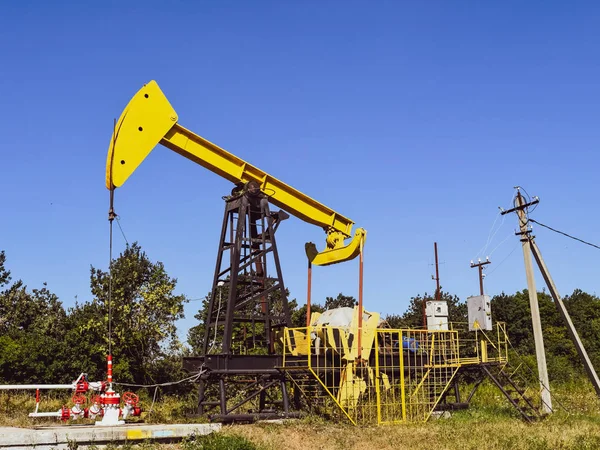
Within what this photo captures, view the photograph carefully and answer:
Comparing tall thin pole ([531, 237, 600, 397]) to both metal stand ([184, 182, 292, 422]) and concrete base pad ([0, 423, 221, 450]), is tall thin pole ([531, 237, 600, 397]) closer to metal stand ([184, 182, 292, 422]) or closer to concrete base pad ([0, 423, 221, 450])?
metal stand ([184, 182, 292, 422])

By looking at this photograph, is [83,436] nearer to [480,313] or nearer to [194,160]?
[194,160]

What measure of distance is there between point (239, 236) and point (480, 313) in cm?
675

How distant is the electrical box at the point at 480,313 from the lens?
667 inches

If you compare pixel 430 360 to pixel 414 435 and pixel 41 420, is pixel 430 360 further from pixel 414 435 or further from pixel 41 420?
pixel 41 420

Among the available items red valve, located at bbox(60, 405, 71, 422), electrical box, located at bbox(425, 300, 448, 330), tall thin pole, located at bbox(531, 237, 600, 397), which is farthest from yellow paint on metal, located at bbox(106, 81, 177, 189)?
tall thin pole, located at bbox(531, 237, 600, 397)

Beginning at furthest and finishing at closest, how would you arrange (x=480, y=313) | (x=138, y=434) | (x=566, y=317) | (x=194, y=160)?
(x=480, y=313) → (x=566, y=317) → (x=194, y=160) → (x=138, y=434)

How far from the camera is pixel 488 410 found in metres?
17.9

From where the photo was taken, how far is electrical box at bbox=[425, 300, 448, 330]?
1738 centimetres

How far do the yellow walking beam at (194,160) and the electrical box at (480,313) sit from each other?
3608mm

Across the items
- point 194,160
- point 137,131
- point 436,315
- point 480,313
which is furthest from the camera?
point 436,315

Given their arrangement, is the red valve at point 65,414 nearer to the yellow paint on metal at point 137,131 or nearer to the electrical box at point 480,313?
the yellow paint on metal at point 137,131

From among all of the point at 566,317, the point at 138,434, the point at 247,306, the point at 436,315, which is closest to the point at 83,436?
the point at 138,434

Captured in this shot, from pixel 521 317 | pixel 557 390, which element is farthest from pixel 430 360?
pixel 521 317

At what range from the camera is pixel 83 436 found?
9.95m
